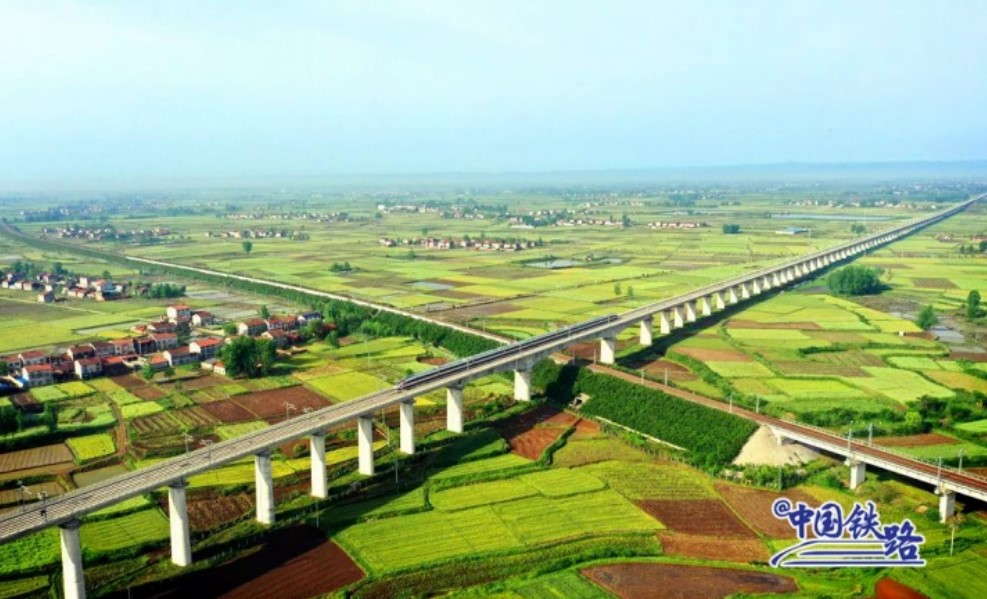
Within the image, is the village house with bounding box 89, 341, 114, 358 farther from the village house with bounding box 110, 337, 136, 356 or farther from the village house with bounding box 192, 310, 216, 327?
the village house with bounding box 192, 310, 216, 327

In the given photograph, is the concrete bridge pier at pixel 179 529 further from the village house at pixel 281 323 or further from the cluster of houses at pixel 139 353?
the village house at pixel 281 323

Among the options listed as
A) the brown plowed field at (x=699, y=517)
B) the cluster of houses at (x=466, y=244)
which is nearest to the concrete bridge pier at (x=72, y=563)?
the brown plowed field at (x=699, y=517)

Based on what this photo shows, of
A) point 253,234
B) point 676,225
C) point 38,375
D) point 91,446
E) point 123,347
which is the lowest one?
point 91,446

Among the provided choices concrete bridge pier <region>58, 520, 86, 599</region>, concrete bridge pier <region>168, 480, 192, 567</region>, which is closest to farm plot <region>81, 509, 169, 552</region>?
concrete bridge pier <region>168, 480, 192, 567</region>

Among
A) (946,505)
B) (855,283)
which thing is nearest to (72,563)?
(946,505)

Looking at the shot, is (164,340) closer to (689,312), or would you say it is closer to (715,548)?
(689,312)

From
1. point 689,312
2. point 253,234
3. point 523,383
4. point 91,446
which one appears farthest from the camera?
point 253,234
